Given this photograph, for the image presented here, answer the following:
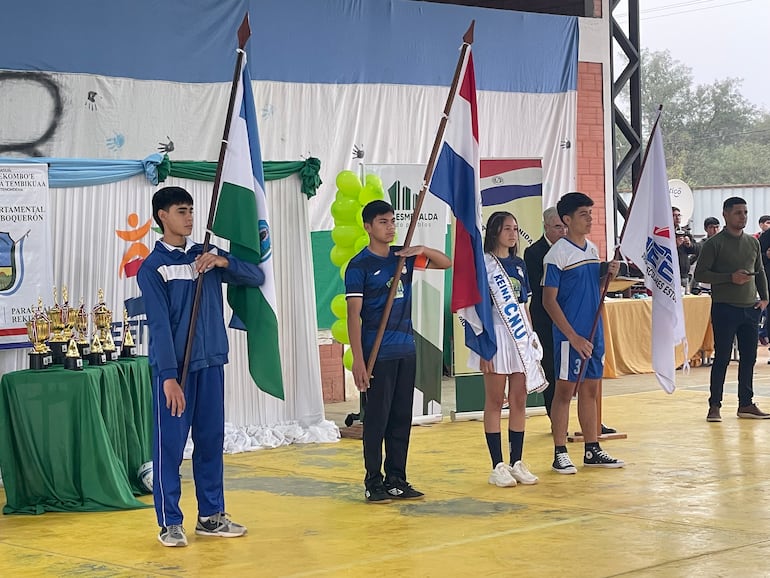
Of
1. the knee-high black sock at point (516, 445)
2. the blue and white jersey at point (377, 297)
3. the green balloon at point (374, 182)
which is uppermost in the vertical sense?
the green balloon at point (374, 182)

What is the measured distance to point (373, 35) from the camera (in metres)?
13.1

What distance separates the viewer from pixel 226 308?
985cm

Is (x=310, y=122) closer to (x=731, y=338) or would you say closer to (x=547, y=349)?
(x=547, y=349)

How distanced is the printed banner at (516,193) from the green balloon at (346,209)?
136 centimetres

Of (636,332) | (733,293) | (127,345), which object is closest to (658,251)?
(733,293)

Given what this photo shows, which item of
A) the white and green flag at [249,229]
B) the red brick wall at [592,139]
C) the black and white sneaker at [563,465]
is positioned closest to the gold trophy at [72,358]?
the white and green flag at [249,229]

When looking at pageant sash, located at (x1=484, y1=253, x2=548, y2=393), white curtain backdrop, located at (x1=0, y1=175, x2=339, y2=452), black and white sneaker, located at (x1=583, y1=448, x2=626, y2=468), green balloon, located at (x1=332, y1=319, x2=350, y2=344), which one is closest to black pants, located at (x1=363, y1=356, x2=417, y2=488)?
pageant sash, located at (x1=484, y1=253, x2=548, y2=393)

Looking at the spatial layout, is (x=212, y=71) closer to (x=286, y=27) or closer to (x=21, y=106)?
(x=286, y=27)

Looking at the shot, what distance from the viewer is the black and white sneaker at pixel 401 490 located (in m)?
7.11

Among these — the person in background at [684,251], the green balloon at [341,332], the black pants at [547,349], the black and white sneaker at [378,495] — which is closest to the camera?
the black and white sneaker at [378,495]

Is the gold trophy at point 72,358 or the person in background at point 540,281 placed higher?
the person in background at point 540,281

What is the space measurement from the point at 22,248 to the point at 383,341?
2855mm

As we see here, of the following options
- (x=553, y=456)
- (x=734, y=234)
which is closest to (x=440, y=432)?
(x=553, y=456)

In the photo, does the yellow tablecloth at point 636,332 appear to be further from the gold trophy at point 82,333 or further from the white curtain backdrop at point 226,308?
the gold trophy at point 82,333
